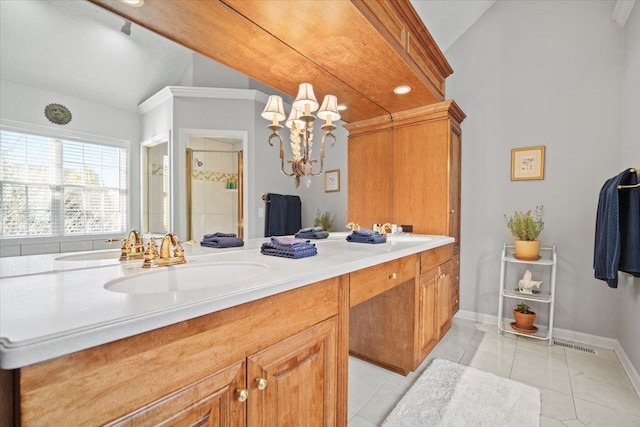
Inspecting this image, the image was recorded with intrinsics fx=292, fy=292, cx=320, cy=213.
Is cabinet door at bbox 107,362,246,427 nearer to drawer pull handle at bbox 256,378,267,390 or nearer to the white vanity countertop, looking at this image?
drawer pull handle at bbox 256,378,267,390

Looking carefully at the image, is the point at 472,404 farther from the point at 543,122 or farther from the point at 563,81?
the point at 563,81

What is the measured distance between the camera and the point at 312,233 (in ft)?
5.49

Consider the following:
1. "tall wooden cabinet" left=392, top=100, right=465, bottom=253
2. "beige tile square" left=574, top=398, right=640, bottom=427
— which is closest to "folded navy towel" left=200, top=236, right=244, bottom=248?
"tall wooden cabinet" left=392, top=100, right=465, bottom=253

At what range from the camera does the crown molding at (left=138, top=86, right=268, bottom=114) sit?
1.12 m

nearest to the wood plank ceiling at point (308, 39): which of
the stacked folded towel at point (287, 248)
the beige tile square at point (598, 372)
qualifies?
the stacked folded towel at point (287, 248)

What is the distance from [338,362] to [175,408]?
0.68 meters

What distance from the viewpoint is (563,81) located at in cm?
255

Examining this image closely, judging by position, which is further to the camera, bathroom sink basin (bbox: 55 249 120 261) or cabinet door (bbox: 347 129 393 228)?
cabinet door (bbox: 347 129 393 228)

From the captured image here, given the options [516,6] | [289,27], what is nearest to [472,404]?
[289,27]

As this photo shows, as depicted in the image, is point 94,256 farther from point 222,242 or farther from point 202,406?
point 202,406

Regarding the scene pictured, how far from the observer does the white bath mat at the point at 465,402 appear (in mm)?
1516

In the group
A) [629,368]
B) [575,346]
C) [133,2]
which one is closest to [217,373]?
[133,2]

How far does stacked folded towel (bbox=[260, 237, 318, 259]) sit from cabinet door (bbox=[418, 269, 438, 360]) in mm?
1065

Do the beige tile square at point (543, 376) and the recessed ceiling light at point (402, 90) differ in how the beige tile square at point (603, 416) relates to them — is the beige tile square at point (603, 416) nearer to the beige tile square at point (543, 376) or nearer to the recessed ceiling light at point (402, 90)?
the beige tile square at point (543, 376)
